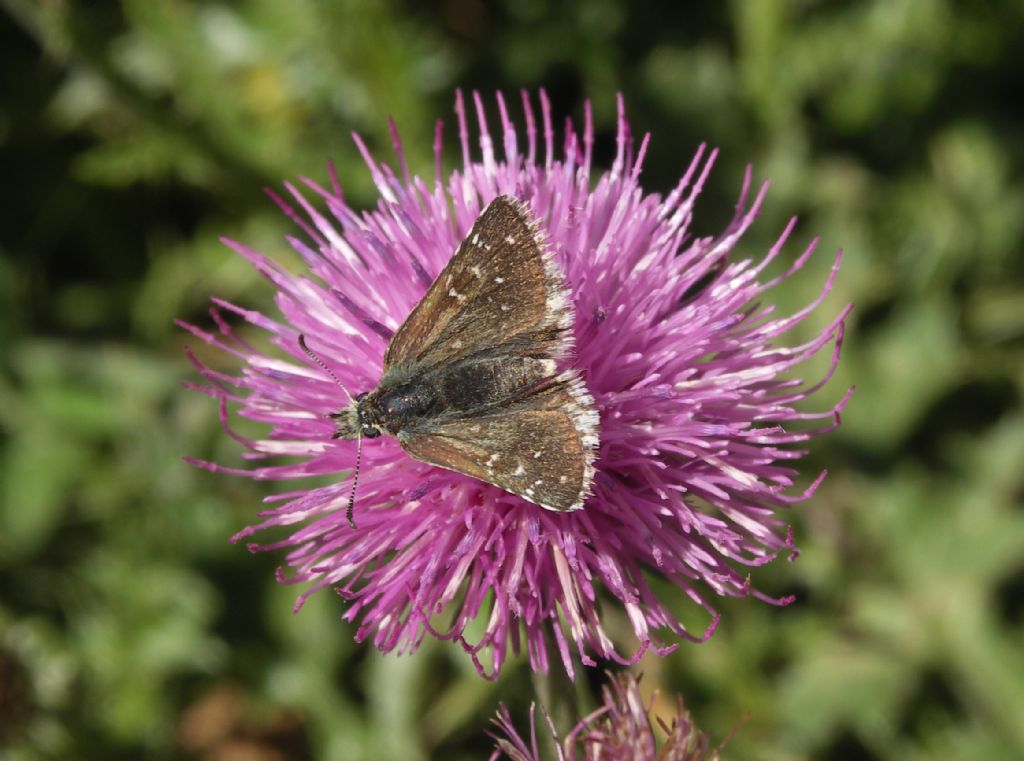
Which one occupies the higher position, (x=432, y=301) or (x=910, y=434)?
(x=432, y=301)

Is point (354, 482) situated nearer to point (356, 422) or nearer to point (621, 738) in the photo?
point (356, 422)

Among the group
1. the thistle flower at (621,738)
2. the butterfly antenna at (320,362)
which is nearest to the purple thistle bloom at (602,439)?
the butterfly antenna at (320,362)

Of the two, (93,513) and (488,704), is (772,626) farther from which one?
(93,513)

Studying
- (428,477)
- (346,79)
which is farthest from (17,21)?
(428,477)

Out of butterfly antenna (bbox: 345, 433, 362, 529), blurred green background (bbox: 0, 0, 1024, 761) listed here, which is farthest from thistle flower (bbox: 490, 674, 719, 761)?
blurred green background (bbox: 0, 0, 1024, 761)

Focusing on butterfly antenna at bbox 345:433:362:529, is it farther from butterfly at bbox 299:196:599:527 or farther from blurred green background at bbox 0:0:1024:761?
blurred green background at bbox 0:0:1024:761

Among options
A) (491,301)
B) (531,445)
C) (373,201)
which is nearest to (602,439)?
(531,445)

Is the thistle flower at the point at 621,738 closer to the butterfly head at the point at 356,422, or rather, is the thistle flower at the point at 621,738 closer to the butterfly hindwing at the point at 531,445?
the butterfly hindwing at the point at 531,445
